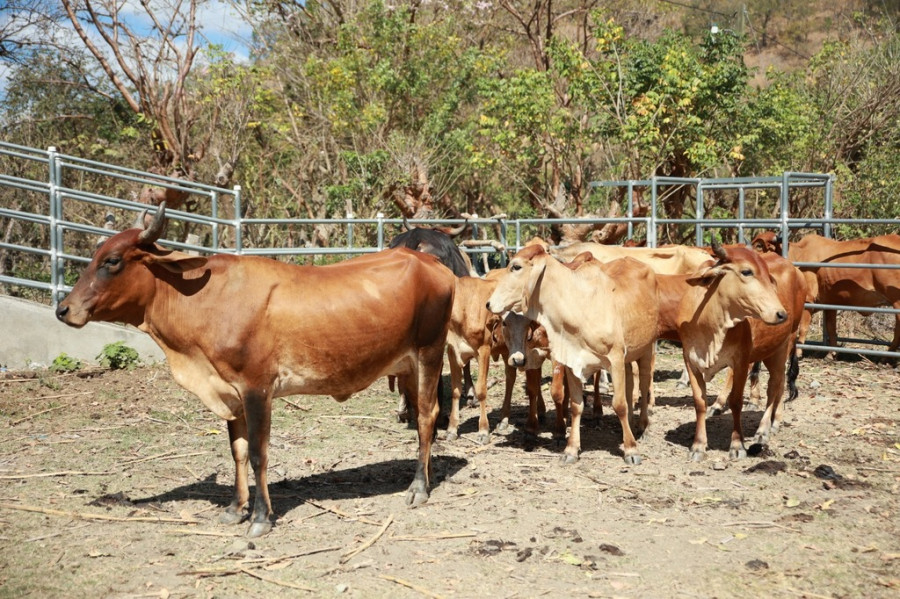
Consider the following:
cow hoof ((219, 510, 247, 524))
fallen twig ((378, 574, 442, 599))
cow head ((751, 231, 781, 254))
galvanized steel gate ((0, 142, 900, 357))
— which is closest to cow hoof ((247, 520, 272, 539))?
cow hoof ((219, 510, 247, 524))

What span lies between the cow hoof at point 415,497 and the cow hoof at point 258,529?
1048 mm

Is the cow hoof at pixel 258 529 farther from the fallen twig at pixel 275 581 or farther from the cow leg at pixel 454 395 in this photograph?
the cow leg at pixel 454 395

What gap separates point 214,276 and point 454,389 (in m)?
3.19

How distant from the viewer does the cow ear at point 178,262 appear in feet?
19.9

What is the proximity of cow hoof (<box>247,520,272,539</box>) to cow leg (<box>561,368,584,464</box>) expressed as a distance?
106 inches

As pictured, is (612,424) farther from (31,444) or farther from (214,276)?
(31,444)

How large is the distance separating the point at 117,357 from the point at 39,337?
2.99ft

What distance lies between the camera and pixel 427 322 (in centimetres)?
674

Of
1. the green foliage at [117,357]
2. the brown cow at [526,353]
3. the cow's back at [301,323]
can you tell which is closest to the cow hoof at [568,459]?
the brown cow at [526,353]

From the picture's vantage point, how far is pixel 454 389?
345 inches

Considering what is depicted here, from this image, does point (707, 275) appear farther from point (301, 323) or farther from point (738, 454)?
point (301, 323)

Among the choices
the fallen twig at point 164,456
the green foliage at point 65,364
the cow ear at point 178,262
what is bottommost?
the fallen twig at point 164,456

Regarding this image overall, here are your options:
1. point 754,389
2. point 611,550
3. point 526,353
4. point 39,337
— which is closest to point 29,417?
point 39,337

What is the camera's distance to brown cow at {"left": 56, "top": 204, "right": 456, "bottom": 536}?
19.7 feet
